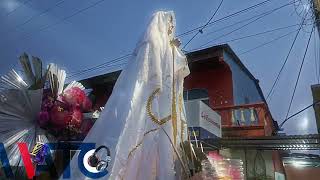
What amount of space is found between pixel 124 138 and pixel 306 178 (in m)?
16.1

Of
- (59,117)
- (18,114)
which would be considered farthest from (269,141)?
(18,114)

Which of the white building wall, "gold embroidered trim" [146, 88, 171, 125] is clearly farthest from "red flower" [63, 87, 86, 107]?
the white building wall

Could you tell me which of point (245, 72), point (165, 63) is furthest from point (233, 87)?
point (165, 63)

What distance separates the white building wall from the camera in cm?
1182

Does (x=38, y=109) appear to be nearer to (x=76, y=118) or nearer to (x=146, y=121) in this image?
(x=76, y=118)

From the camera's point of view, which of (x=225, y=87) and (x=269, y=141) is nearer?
(x=269, y=141)

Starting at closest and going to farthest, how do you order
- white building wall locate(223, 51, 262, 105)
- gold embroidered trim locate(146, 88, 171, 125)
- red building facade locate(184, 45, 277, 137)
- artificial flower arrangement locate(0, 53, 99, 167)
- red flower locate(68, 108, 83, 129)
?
gold embroidered trim locate(146, 88, 171, 125) → artificial flower arrangement locate(0, 53, 99, 167) → red flower locate(68, 108, 83, 129) → red building facade locate(184, 45, 277, 137) → white building wall locate(223, 51, 262, 105)

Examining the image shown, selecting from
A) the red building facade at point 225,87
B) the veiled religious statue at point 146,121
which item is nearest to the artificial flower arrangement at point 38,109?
the veiled religious statue at point 146,121

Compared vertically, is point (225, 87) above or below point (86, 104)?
above

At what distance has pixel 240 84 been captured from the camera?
13055mm

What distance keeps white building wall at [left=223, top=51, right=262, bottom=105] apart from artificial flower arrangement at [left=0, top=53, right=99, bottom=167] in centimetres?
975

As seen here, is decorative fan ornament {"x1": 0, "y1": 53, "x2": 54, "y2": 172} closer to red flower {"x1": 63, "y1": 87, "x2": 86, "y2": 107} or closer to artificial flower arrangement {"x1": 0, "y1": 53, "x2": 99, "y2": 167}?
artificial flower arrangement {"x1": 0, "y1": 53, "x2": 99, "y2": 167}

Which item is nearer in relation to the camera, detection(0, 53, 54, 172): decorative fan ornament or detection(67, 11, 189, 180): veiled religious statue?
detection(67, 11, 189, 180): veiled religious statue

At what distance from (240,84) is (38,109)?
38.8 ft
